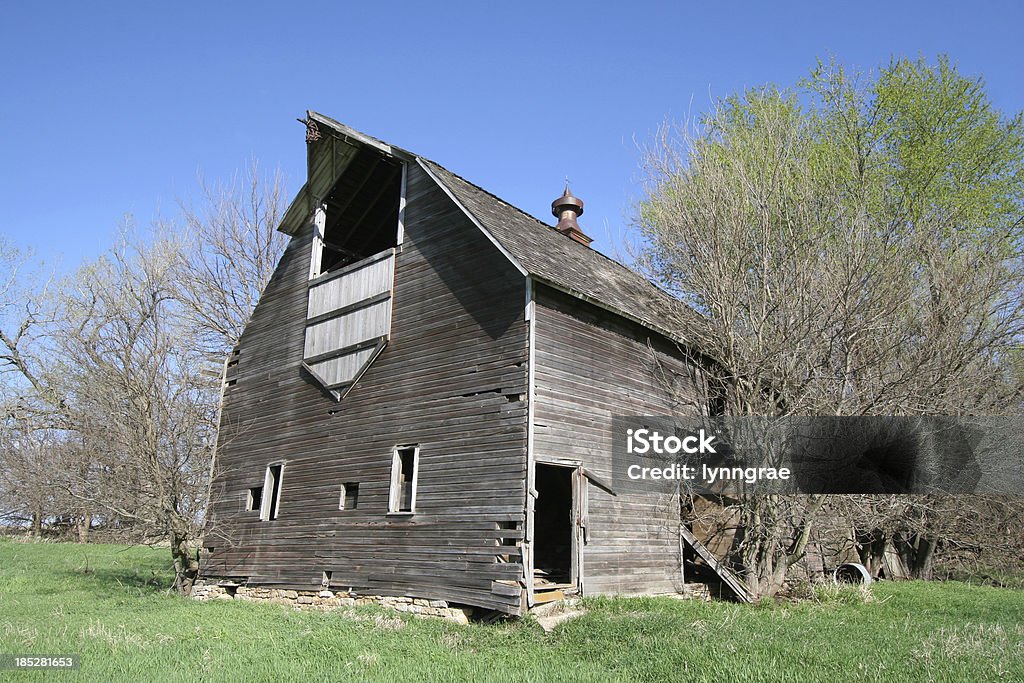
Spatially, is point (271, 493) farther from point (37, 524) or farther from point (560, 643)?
point (37, 524)

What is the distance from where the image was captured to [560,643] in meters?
9.54

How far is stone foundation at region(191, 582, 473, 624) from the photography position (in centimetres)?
1144

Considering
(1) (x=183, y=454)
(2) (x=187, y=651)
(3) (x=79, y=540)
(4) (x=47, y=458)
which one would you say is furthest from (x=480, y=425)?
(3) (x=79, y=540)

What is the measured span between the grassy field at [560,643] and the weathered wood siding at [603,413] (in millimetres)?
973

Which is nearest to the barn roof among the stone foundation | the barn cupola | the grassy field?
the barn cupola

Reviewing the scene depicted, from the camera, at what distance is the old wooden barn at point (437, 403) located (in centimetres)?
1164

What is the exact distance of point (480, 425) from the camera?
1184cm

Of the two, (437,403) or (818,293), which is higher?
(818,293)

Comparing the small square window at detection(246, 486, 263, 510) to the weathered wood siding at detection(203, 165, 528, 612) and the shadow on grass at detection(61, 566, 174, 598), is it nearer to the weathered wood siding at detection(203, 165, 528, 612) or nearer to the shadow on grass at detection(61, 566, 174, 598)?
the weathered wood siding at detection(203, 165, 528, 612)

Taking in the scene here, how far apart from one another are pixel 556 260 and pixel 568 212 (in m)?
7.31

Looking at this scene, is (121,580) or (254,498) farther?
(121,580)

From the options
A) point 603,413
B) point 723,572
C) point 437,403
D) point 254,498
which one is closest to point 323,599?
point 254,498

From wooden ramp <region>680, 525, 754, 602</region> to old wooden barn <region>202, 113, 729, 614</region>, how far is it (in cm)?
48

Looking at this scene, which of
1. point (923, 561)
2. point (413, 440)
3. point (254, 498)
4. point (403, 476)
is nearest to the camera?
point (413, 440)
